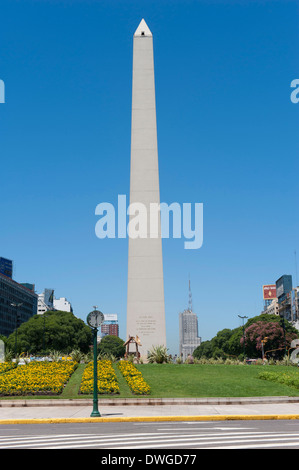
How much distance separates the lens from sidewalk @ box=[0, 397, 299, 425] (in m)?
17.5

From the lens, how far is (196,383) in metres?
25.2

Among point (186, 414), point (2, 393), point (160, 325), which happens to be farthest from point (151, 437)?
point (160, 325)

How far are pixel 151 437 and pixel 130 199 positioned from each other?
33.2 m

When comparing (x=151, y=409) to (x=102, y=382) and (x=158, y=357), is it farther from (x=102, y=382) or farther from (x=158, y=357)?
Answer: (x=158, y=357)

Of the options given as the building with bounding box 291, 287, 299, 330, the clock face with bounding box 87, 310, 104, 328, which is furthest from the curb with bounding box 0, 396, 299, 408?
the building with bounding box 291, 287, 299, 330

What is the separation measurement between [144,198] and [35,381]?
78.1ft

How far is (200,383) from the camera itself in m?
25.2

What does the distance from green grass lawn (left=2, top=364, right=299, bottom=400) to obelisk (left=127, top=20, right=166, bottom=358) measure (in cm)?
1133

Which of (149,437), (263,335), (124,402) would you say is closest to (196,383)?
(124,402)

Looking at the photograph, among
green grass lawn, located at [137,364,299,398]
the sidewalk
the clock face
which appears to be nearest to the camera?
the sidewalk

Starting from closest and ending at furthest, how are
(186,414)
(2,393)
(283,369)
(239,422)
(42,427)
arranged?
(42,427) → (239,422) → (186,414) → (2,393) → (283,369)

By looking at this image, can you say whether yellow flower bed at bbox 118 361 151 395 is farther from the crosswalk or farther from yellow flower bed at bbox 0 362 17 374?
the crosswalk

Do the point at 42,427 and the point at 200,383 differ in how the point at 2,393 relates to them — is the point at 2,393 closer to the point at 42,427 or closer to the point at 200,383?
the point at 42,427
